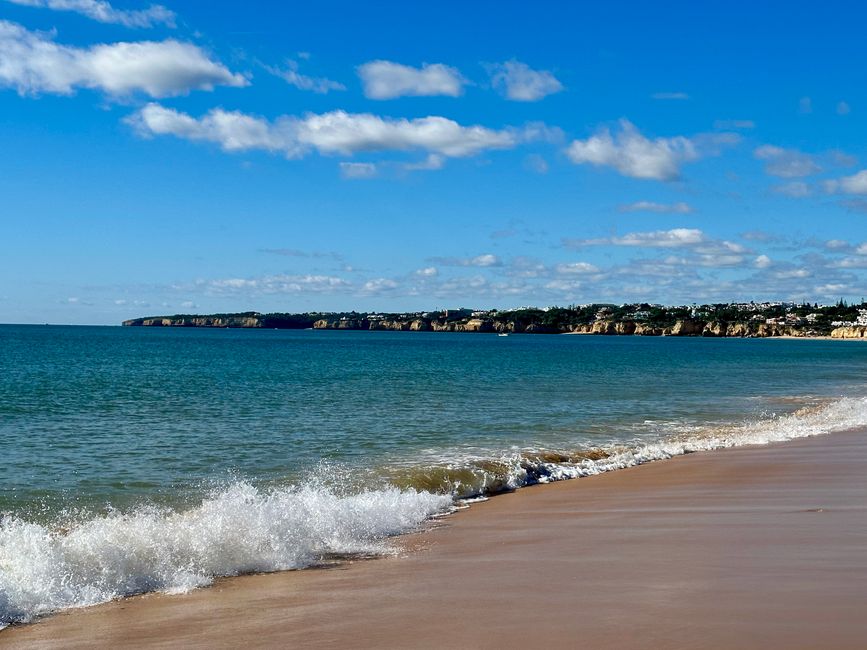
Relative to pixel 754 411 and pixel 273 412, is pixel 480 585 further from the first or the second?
pixel 754 411

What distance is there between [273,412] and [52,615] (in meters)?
19.7

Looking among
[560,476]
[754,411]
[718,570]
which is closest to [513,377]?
[754,411]

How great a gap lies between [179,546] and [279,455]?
8.84m

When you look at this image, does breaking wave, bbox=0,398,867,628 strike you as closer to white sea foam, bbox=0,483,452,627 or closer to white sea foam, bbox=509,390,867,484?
white sea foam, bbox=0,483,452,627

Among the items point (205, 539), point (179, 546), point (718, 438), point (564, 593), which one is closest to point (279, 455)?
point (205, 539)

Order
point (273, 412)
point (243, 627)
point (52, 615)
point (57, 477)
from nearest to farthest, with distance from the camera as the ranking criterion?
1. point (243, 627)
2. point (52, 615)
3. point (57, 477)
4. point (273, 412)

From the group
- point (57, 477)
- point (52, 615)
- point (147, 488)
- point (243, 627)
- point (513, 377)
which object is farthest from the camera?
point (513, 377)

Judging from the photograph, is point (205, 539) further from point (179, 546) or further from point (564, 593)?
point (564, 593)

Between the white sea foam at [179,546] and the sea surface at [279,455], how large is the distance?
0.02 metres

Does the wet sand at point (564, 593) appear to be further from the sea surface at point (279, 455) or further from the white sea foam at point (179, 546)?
the sea surface at point (279, 455)

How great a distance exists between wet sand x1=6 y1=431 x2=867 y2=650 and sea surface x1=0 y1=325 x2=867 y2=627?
67 centimetres

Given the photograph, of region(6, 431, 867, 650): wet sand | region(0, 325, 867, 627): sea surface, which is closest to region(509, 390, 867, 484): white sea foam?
region(0, 325, 867, 627): sea surface

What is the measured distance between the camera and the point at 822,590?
6.81 meters

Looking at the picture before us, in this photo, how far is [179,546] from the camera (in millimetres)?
8820
